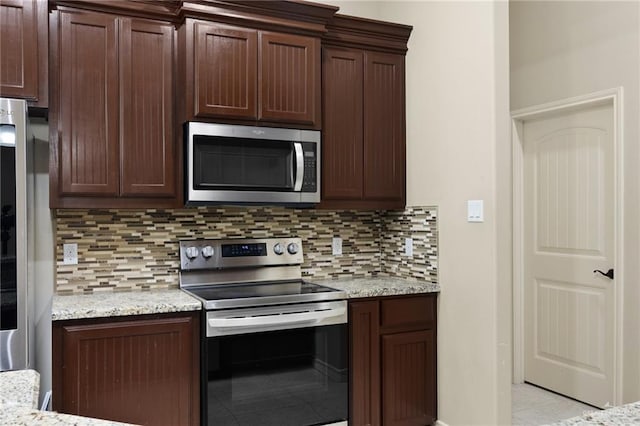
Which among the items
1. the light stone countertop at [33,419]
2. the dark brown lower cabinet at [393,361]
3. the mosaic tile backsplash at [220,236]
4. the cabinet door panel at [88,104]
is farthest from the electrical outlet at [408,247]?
the light stone countertop at [33,419]

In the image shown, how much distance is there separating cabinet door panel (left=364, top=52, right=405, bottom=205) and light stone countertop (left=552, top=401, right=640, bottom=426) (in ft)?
7.55

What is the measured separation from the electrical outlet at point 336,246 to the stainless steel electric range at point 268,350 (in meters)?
0.53

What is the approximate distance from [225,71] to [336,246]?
54.4 inches

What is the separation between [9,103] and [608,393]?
12.3ft

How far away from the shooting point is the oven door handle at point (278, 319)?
246 cm

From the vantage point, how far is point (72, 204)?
2.56m

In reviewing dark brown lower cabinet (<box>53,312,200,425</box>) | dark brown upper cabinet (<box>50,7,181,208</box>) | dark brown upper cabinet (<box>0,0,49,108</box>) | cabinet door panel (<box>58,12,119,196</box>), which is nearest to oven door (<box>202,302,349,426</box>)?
dark brown lower cabinet (<box>53,312,200,425</box>)

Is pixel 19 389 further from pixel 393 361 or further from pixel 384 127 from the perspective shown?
pixel 384 127

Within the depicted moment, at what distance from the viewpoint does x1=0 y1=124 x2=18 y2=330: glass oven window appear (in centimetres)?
219

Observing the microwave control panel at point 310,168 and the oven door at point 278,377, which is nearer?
the oven door at point 278,377

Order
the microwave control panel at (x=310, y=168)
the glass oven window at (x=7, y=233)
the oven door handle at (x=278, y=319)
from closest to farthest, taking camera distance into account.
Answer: the glass oven window at (x=7, y=233), the oven door handle at (x=278, y=319), the microwave control panel at (x=310, y=168)

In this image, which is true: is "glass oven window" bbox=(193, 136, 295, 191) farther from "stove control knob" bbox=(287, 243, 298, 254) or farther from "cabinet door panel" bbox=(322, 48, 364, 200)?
"stove control knob" bbox=(287, 243, 298, 254)

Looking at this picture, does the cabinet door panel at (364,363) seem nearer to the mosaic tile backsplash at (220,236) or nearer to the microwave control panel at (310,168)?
the mosaic tile backsplash at (220,236)

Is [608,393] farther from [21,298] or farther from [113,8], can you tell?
[113,8]
